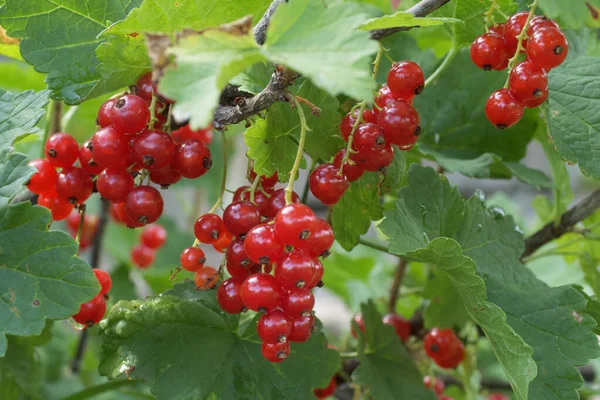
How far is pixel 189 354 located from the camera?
76 cm

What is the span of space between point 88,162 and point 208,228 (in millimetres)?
157

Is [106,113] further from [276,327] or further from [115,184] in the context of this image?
[276,327]

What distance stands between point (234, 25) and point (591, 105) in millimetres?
501

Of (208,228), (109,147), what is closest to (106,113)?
(109,147)

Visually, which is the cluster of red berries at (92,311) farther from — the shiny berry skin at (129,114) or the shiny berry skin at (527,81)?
the shiny berry skin at (527,81)

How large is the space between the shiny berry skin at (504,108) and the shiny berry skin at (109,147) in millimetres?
364

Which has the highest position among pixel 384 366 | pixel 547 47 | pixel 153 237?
A: pixel 547 47

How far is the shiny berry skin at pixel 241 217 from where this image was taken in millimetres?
632

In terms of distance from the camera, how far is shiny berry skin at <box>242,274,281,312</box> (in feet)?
1.88

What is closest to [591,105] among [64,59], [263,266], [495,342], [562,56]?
[562,56]

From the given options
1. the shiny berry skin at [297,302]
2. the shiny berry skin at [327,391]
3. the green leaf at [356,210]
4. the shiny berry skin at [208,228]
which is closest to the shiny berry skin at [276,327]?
the shiny berry skin at [297,302]

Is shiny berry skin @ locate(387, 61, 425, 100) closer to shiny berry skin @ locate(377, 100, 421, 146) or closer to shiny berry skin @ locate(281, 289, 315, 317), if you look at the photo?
shiny berry skin @ locate(377, 100, 421, 146)

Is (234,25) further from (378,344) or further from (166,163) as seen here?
(378,344)

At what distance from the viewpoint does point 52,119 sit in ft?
3.05
